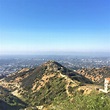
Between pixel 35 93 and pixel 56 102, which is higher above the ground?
pixel 56 102

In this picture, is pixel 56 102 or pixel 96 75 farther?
pixel 96 75

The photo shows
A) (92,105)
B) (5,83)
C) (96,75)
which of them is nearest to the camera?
(92,105)

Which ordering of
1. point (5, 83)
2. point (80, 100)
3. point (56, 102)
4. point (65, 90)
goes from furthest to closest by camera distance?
1. point (5, 83)
2. point (65, 90)
3. point (56, 102)
4. point (80, 100)

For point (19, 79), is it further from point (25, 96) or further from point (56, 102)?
point (56, 102)

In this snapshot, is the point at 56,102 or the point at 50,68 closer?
the point at 56,102

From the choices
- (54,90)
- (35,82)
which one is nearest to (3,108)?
(54,90)

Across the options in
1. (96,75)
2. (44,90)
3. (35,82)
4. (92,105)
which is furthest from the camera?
(96,75)

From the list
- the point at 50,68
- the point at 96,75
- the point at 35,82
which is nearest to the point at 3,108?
the point at 35,82

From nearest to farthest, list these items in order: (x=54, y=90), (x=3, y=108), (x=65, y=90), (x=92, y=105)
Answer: (x=92, y=105)
(x=3, y=108)
(x=65, y=90)
(x=54, y=90)

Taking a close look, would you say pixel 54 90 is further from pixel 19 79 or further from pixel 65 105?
pixel 65 105
